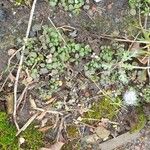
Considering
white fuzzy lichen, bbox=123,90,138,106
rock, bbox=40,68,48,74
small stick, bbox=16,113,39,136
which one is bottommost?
small stick, bbox=16,113,39,136

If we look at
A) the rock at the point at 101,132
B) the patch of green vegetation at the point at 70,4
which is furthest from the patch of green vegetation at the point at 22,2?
the rock at the point at 101,132

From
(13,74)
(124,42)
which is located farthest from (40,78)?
(124,42)

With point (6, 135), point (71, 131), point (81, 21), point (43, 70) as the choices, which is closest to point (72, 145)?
point (71, 131)

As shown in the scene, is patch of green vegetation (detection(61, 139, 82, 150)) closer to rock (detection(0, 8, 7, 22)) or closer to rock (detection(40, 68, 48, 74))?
rock (detection(40, 68, 48, 74))

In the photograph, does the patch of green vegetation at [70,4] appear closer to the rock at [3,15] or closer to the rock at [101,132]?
the rock at [3,15]

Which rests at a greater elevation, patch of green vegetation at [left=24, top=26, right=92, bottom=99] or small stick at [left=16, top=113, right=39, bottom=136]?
patch of green vegetation at [left=24, top=26, right=92, bottom=99]

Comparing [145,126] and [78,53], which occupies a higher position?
[78,53]

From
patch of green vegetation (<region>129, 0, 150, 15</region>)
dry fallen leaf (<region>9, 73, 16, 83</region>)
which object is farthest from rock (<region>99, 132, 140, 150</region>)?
patch of green vegetation (<region>129, 0, 150, 15</region>)

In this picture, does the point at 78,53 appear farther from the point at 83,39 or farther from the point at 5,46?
the point at 5,46
